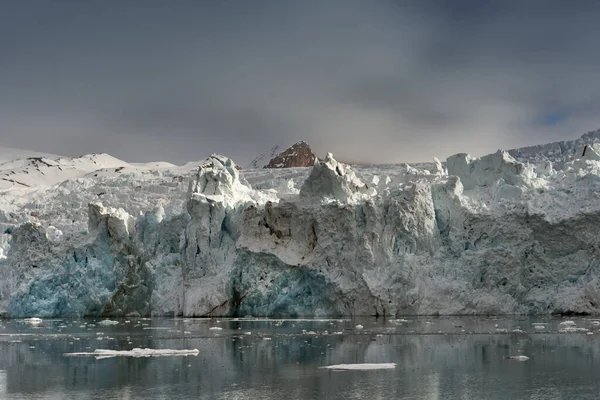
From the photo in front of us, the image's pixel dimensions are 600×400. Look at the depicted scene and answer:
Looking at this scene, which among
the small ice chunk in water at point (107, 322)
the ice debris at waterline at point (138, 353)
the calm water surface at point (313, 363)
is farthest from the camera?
the small ice chunk in water at point (107, 322)

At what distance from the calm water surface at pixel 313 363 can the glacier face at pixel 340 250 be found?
3.94m

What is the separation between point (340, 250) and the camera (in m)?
29.6

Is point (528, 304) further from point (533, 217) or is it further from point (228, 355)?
point (228, 355)

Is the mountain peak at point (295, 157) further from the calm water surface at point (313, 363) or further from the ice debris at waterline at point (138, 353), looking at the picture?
the ice debris at waterline at point (138, 353)

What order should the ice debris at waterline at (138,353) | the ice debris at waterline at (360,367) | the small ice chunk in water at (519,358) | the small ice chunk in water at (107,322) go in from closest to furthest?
1. the ice debris at waterline at (360,367)
2. the small ice chunk in water at (519,358)
3. the ice debris at waterline at (138,353)
4. the small ice chunk in water at (107,322)

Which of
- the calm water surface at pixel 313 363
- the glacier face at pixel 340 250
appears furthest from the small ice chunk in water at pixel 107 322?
the calm water surface at pixel 313 363

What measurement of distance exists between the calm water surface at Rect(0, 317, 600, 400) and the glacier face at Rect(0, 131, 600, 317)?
3942 millimetres

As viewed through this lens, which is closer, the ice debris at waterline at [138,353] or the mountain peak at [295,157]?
the ice debris at waterline at [138,353]

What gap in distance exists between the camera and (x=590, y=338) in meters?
18.7

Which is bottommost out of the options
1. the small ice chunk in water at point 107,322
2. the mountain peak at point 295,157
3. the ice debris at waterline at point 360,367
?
the ice debris at waterline at point 360,367

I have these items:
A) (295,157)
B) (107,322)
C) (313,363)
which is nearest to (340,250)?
(107,322)

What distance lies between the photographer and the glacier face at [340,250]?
28.2 meters

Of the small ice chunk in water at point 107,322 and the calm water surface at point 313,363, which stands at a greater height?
the small ice chunk in water at point 107,322

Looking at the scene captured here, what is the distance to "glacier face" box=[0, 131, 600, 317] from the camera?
28203 mm
